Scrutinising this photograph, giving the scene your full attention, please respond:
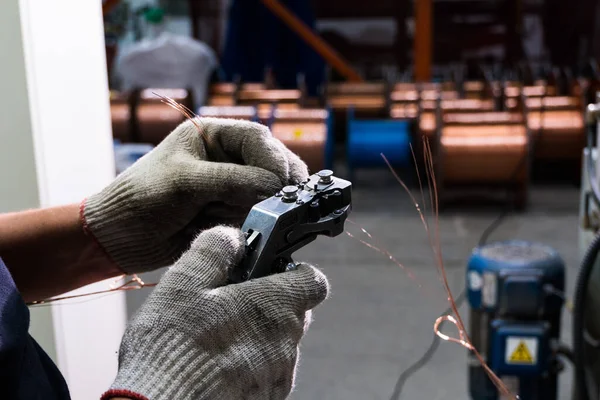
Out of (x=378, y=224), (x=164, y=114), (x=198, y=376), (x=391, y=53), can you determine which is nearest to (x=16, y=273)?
(x=198, y=376)

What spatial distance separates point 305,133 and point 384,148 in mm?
573

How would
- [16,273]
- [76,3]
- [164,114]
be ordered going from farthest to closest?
1. [164,114]
2. [76,3]
3. [16,273]

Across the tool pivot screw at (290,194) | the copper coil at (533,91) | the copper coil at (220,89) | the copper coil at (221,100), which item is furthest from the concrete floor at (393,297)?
the copper coil at (220,89)

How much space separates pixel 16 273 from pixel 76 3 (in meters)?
0.55

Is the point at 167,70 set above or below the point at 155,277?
above

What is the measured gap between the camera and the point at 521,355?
5.46 feet

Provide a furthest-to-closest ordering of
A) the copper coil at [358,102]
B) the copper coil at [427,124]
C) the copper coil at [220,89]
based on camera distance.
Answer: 1. the copper coil at [220,89]
2. the copper coil at [358,102]
3. the copper coil at [427,124]

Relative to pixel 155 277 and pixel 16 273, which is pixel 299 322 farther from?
pixel 155 277

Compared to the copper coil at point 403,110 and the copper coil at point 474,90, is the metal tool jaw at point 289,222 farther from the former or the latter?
the copper coil at point 474,90

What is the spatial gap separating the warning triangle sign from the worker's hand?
3.39ft

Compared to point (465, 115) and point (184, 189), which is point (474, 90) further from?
point (184, 189)

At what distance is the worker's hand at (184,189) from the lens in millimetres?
856

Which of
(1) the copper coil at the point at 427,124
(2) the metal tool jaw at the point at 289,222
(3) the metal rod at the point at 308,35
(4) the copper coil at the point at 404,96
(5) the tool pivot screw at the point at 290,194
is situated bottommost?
(1) the copper coil at the point at 427,124

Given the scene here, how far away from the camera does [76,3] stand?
1200 mm
